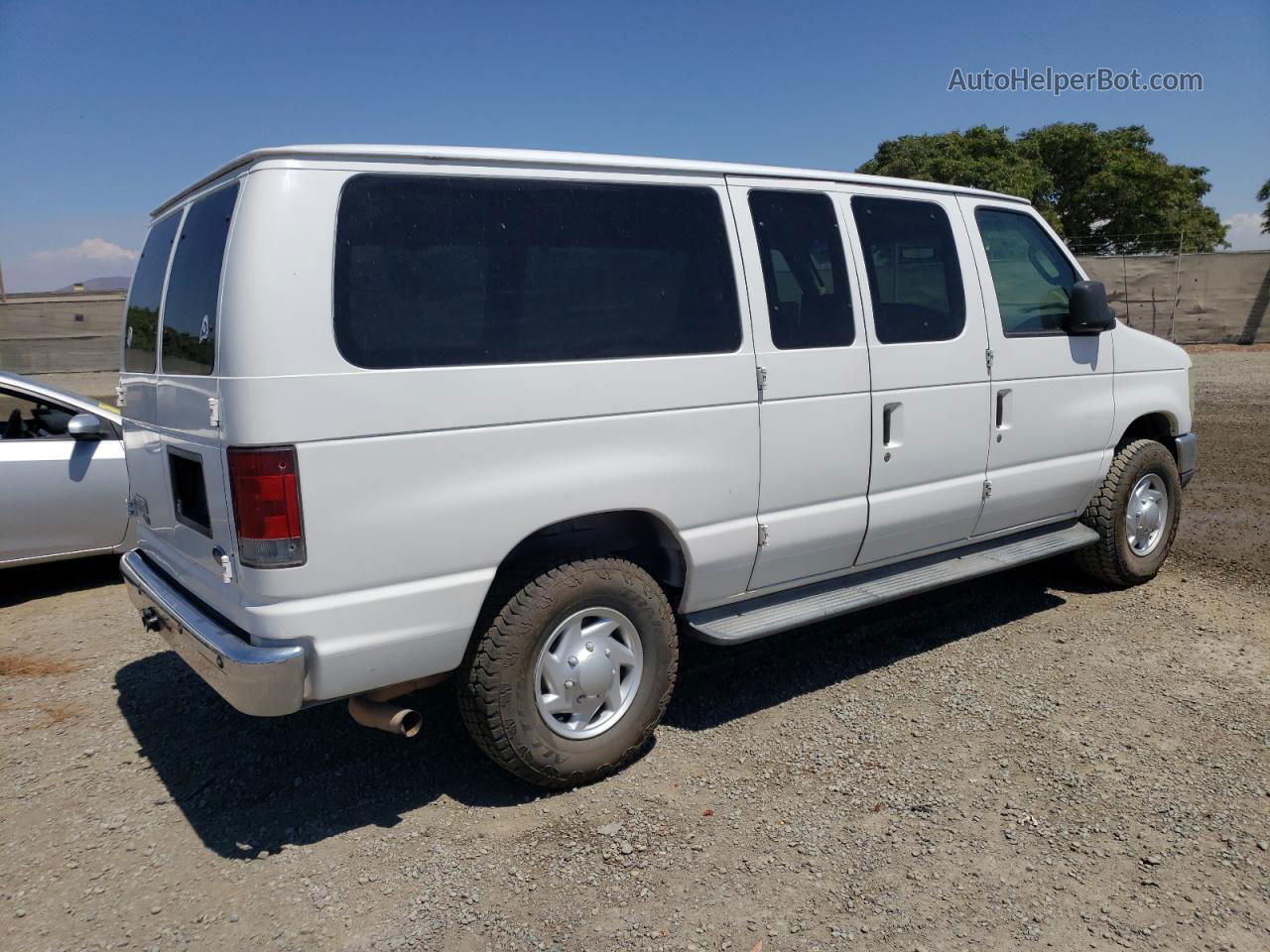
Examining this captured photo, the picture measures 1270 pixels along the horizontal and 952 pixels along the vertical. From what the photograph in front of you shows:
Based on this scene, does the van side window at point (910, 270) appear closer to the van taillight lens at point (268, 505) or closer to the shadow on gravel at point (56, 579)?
the van taillight lens at point (268, 505)

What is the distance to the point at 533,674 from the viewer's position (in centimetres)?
338

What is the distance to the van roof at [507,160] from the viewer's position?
2.97m

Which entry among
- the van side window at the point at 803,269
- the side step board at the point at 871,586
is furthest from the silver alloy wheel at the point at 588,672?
the van side window at the point at 803,269

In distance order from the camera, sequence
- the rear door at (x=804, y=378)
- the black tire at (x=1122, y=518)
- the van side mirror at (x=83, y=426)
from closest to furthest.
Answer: the rear door at (x=804, y=378) → the black tire at (x=1122, y=518) → the van side mirror at (x=83, y=426)

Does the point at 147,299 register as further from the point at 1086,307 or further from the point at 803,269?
the point at 1086,307

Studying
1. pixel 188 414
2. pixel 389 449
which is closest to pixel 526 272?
pixel 389 449

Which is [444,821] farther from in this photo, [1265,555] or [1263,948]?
[1265,555]

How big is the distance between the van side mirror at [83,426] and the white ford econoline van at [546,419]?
1.66m

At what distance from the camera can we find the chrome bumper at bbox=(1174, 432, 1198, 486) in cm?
583

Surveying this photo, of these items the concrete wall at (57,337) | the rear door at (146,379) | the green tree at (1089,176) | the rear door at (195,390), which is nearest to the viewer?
the rear door at (195,390)

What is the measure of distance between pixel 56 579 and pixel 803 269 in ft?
18.2

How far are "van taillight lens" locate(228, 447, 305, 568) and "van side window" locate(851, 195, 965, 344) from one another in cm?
261

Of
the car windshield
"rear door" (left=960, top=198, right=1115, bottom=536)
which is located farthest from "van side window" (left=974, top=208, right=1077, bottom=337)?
the car windshield

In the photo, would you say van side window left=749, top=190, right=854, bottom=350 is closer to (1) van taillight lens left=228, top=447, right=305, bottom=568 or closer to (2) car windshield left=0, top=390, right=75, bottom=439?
(1) van taillight lens left=228, top=447, right=305, bottom=568
